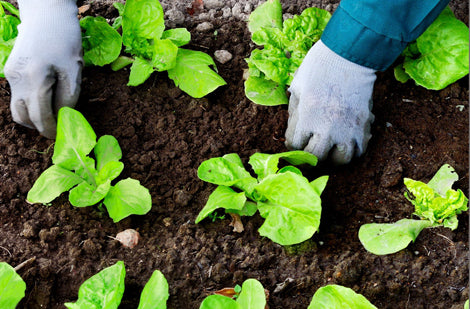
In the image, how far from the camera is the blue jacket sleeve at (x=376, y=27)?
159cm

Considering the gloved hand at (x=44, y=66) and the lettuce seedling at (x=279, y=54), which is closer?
the gloved hand at (x=44, y=66)

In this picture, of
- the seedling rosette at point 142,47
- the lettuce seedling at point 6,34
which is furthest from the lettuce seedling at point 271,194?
the lettuce seedling at point 6,34

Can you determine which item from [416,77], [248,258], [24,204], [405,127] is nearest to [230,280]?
[248,258]

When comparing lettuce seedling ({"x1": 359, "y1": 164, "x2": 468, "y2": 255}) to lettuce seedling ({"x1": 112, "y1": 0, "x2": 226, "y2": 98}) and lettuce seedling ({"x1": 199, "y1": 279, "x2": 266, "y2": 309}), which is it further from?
lettuce seedling ({"x1": 112, "y1": 0, "x2": 226, "y2": 98})

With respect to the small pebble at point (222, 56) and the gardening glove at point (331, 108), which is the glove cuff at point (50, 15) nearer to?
the small pebble at point (222, 56)

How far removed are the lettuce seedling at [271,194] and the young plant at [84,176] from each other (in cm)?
20

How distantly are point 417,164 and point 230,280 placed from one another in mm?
698

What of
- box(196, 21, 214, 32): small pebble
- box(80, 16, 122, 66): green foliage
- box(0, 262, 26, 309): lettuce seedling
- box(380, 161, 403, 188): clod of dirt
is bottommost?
box(380, 161, 403, 188): clod of dirt

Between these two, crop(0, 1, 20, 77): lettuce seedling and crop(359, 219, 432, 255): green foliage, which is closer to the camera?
crop(359, 219, 432, 255): green foliage

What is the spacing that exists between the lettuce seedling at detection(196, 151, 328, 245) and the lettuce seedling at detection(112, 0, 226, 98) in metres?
0.34

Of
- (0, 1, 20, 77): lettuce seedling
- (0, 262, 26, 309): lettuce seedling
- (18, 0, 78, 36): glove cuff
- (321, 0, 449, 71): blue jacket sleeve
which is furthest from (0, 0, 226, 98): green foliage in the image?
(0, 262, 26, 309): lettuce seedling

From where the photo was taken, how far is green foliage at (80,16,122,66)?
75.4 inches

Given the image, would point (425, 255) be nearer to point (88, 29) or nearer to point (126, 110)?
point (126, 110)

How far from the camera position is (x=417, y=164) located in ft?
5.69
